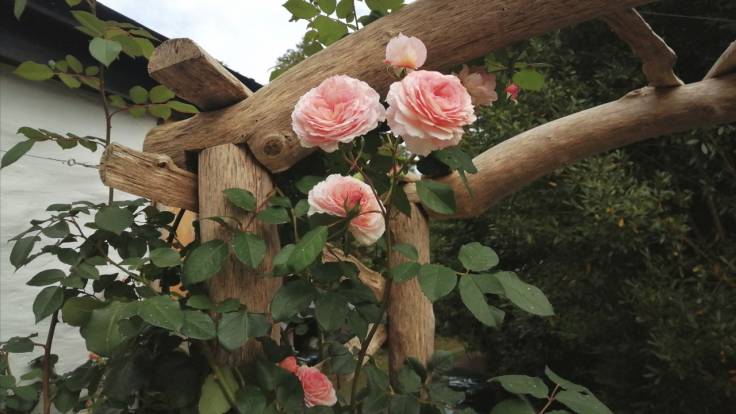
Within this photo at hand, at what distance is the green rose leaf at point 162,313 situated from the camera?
2.64 feet

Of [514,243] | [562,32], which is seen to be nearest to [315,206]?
[514,243]

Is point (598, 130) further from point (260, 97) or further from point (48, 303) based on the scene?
point (48, 303)

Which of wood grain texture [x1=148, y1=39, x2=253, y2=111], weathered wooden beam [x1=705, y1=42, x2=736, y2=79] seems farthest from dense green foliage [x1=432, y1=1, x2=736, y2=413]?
Answer: wood grain texture [x1=148, y1=39, x2=253, y2=111]

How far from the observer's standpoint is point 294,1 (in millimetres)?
1137

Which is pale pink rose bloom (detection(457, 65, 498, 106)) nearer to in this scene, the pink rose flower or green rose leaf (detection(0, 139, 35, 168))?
the pink rose flower

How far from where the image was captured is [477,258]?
0.85m

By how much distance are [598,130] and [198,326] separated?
4.04 ft

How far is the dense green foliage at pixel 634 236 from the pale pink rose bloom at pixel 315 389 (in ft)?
7.39

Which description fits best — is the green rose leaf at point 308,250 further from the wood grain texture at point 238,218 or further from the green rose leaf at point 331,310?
the wood grain texture at point 238,218

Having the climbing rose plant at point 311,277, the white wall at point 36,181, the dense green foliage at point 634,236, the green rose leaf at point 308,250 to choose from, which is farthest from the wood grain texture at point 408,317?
the dense green foliage at point 634,236

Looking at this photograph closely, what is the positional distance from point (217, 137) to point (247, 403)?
0.53 meters

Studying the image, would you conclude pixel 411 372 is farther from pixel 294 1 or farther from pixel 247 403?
pixel 294 1

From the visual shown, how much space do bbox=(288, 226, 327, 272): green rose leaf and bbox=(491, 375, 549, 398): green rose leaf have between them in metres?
0.40

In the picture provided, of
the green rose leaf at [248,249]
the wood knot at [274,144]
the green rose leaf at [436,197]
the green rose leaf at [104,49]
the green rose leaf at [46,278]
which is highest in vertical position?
the green rose leaf at [104,49]
